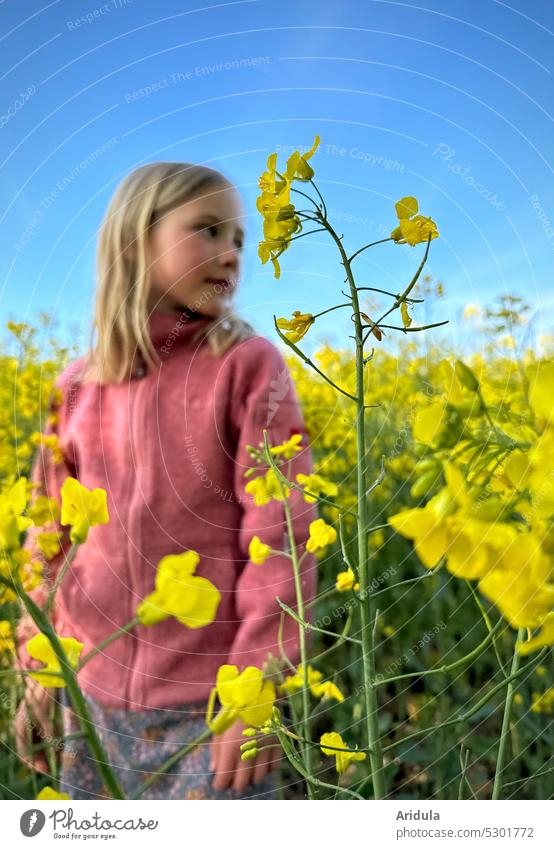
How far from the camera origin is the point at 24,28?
49 cm

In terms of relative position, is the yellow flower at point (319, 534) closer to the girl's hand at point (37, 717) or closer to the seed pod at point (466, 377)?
the seed pod at point (466, 377)

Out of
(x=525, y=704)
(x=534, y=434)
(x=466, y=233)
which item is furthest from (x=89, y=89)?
(x=525, y=704)

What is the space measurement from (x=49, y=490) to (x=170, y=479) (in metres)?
0.16

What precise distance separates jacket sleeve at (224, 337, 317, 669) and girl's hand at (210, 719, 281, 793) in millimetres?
75

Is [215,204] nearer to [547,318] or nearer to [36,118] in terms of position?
[36,118]

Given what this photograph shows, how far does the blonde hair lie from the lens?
2.39 ft

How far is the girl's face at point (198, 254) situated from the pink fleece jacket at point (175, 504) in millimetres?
36

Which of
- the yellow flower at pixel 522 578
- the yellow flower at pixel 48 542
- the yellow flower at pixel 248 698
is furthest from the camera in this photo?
the yellow flower at pixel 48 542

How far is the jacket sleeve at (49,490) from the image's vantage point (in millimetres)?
724

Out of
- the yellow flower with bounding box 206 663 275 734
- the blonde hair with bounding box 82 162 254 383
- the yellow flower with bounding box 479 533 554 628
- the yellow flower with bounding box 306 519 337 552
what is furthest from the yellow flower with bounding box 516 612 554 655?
the blonde hair with bounding box 82 162 254 383

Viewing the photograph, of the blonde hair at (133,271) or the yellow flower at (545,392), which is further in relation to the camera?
the blonde hair at (133,271)

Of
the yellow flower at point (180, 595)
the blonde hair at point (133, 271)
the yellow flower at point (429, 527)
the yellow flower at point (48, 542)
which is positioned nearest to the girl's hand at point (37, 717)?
the yellow flower at point (48, 542)

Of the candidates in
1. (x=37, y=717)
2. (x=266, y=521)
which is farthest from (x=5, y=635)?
(x=266, y=521)
